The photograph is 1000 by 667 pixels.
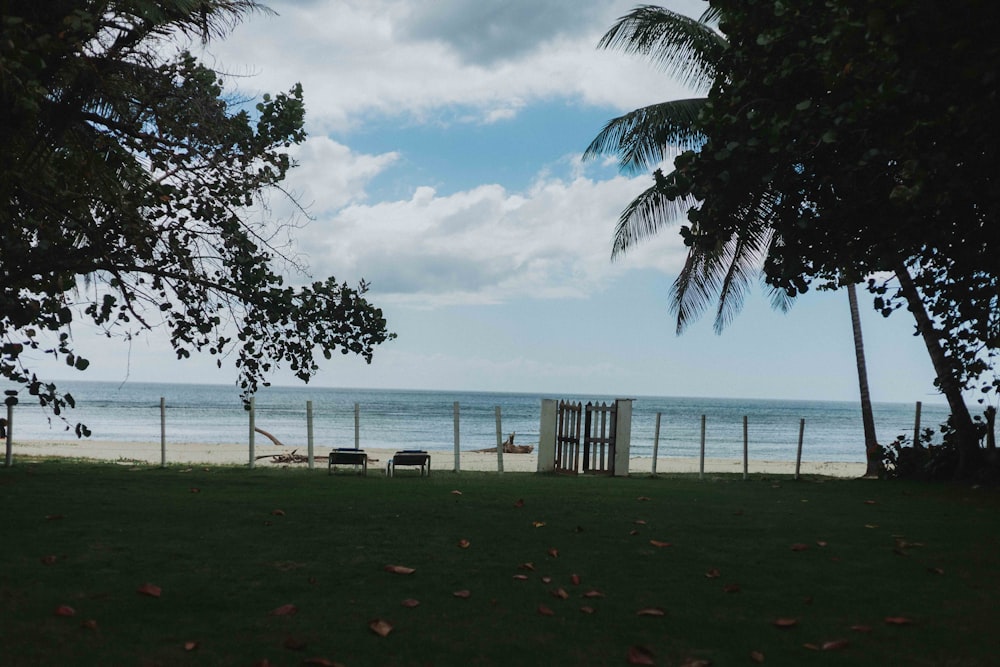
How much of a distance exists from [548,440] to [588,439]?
0.79 meters

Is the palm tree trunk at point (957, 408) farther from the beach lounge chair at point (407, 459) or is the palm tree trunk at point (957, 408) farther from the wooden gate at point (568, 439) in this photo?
the beach lounge chair at point (407, 459)

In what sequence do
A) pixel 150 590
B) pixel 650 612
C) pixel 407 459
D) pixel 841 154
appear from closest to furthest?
pixel 650 612 → pixel 150 590 → pixel 841 154 → pixel 407 459

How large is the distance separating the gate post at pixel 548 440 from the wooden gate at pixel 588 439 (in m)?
0.09

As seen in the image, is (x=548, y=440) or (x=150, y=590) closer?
(x=150, y=590)

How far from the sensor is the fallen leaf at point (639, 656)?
4.45 metres

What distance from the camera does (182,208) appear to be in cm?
1085

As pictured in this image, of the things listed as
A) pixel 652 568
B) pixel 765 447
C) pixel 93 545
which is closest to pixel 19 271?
pixel 93 545

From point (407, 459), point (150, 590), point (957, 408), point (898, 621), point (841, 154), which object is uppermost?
point (841, 154)

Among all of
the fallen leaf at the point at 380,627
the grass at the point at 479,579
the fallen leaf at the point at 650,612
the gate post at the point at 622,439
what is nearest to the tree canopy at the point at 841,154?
the grass at the point at 479,579

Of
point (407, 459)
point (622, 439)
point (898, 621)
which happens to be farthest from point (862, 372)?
point (898, 621)

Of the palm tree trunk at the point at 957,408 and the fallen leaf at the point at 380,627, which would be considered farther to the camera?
the palm tree trunk at the point at 957,408

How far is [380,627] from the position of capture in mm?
4898

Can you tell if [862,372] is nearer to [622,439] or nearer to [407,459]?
[622,439]

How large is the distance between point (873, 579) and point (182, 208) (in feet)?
28.5
